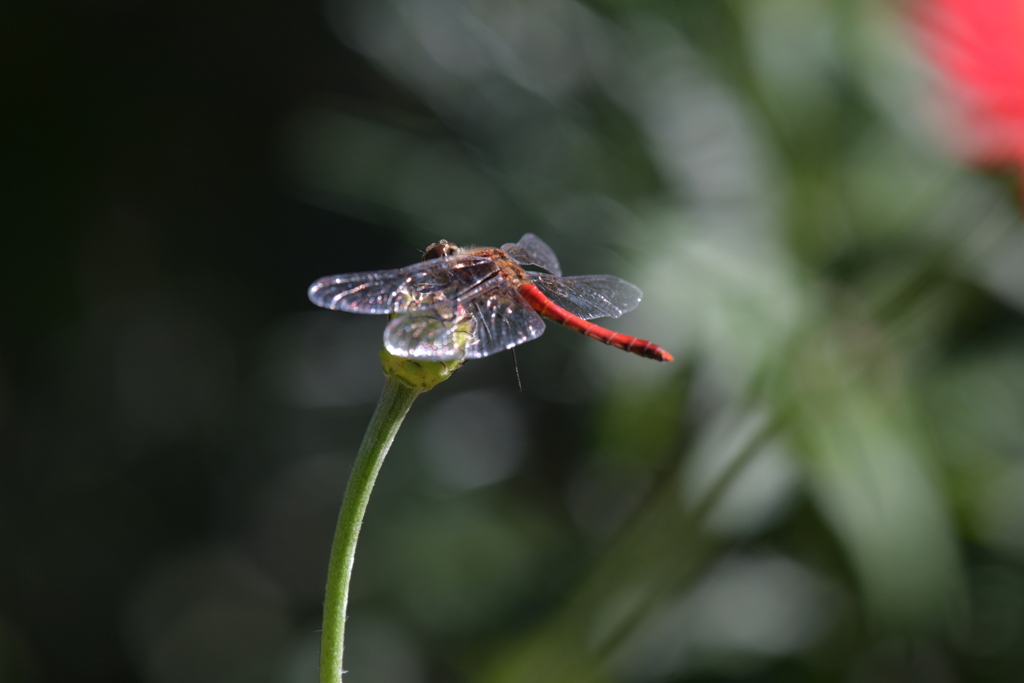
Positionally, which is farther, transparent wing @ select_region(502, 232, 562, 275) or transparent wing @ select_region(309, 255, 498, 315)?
transparent wing @ select_region(502, 232, 562, 275)

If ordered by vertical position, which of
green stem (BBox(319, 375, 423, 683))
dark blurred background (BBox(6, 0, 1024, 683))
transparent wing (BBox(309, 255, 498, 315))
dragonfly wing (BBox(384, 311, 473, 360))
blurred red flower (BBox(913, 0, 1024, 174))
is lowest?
dark blurred background (BBox(6, 0, 1024, 683))

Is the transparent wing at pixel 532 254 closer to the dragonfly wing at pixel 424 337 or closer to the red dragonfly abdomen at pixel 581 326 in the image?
the red dragonfly abdomen at pixel 581 326

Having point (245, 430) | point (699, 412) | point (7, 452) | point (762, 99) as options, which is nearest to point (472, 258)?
point (699, 412)

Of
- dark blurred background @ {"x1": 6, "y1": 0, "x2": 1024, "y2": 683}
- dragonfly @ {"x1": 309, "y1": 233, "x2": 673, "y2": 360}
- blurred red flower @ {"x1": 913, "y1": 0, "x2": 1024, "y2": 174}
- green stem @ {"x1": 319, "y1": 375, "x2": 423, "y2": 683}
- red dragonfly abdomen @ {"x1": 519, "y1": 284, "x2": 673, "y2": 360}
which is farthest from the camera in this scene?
dark blurred background @ {"x1": 6, "y1": 0, "x2": 1024, "y2": 683}

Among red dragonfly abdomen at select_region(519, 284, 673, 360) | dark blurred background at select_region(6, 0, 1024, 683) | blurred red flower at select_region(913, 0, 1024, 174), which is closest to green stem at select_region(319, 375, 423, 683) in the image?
red dragonfly abdomen at select_region(519, 284, 673, 360)

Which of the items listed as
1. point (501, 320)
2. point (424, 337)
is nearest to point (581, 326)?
point (501, 320)

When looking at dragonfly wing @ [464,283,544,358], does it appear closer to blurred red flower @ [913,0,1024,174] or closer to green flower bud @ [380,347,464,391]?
green flower bud @ [380,347,464,391]

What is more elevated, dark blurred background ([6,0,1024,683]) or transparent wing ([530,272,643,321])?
transparent wing ([530,272,643,321])
